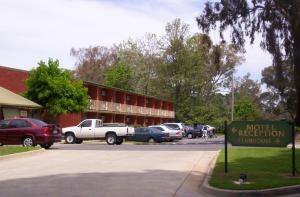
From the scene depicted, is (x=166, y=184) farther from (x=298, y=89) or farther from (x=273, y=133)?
(x=298, y=89)

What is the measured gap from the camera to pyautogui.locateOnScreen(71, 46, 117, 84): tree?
9881cm

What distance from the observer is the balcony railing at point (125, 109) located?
194 ft

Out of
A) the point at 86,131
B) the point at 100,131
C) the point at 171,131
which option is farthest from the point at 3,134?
the point at 171,131

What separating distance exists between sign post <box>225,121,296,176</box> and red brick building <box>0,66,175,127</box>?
36.5m

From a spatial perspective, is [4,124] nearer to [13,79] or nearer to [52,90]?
[52,90]

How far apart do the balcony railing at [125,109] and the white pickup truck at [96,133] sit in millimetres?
17190

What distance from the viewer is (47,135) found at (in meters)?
28.5

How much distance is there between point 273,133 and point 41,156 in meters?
11.3

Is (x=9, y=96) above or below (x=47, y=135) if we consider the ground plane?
above

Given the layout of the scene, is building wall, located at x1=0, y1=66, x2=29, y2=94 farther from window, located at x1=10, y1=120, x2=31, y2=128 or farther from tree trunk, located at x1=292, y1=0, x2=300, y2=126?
tree trunk, located at x1=292, y1=0, x2=300, y2=126

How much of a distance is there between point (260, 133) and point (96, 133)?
2386cm

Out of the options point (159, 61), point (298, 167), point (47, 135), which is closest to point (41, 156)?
point (47, 135)

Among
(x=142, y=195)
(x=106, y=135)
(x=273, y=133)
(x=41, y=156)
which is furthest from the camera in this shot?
(x=106, y=135)

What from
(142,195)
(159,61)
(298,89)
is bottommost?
(142,195)
